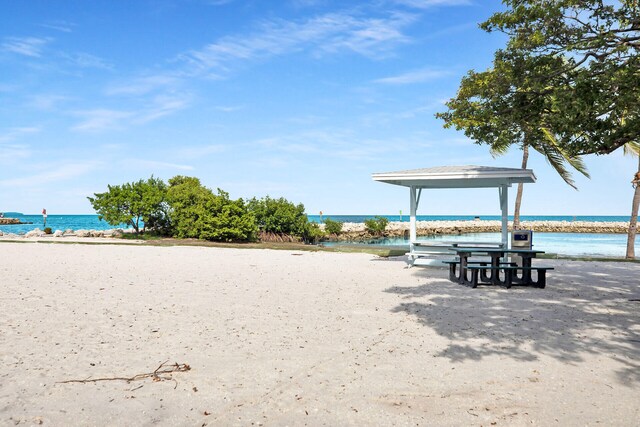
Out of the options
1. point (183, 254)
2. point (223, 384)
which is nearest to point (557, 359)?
point (223, 384)

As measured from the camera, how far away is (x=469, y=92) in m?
10.7

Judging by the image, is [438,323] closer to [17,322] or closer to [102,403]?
[102,403]

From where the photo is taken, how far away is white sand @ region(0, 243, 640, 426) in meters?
3.84

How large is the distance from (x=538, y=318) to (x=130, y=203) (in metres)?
22.7

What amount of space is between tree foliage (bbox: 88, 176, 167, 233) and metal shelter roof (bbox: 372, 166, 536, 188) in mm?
16224

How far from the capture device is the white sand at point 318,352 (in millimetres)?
3842

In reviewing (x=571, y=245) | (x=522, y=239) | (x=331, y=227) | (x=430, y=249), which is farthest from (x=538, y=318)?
(x=331, y=227)

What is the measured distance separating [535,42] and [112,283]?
9291 millimetres

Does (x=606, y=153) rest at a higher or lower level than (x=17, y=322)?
higher

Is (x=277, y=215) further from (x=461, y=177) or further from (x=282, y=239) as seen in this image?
(x=461, y=177)

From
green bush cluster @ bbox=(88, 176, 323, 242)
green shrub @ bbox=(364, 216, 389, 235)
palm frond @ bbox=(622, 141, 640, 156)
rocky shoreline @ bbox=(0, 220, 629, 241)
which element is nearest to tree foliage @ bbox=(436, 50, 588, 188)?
palm frond @ bbox=(622, 141, 640, 156)

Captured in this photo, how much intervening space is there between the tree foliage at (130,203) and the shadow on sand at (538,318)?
18.4m

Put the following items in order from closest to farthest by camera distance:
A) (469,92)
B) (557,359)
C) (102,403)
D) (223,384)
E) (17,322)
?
(102,403), (223,384), (557,359), (17,322), (469,92)

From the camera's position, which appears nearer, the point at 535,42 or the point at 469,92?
the point at 535,42
